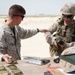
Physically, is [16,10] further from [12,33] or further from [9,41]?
[9,41]

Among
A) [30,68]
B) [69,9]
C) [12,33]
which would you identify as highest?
[69,9]

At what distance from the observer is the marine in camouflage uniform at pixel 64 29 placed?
5125 millimetres

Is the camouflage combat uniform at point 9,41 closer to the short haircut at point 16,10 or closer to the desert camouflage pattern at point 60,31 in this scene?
the short haircut at point 16,10

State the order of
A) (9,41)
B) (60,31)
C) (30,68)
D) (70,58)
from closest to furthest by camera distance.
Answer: (70,58)
(30,68)
(9,41)
(60,31)

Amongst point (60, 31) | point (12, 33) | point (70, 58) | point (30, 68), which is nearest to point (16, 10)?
point (12, 33)

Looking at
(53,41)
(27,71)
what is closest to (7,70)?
(27,71)

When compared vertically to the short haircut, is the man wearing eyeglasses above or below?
below

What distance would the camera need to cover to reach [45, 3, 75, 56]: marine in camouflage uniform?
5125 millimetres

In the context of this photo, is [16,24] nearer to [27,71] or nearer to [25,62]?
[25,62]

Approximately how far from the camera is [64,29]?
5.37 m

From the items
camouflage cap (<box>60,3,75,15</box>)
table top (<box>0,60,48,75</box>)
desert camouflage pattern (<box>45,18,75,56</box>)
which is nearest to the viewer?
table top (<box>0,60,48,75</box>)

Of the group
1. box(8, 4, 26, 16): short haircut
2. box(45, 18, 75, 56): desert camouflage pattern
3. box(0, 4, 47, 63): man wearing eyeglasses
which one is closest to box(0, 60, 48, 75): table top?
box(0, 4, 47, 63): man wearing eyeglasses

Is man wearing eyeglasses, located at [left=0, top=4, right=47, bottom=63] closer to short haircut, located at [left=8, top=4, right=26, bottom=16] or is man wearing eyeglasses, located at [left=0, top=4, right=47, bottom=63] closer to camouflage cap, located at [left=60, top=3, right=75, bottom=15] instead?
short haircut, located at [left=8, top=4, right=26, bottom=16]

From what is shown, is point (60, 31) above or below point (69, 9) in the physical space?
below
